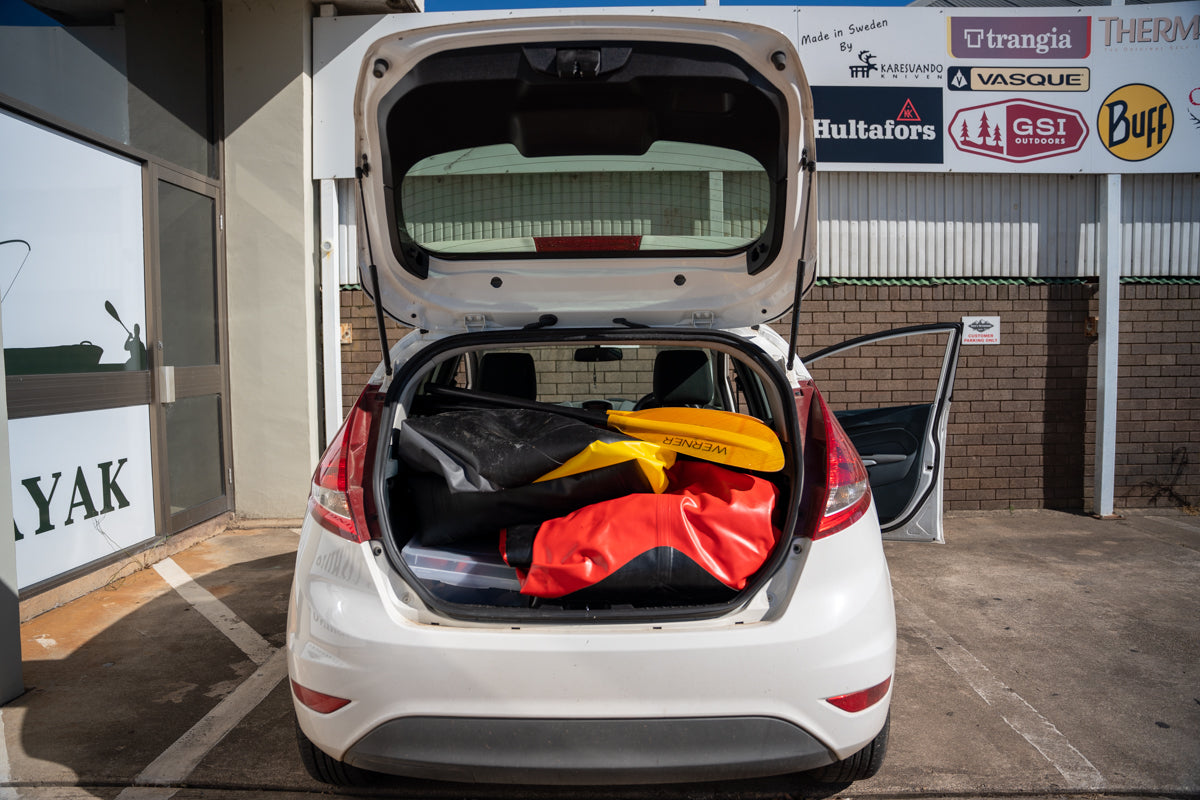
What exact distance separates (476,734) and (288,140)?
18.5ft

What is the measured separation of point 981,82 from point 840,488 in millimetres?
5641

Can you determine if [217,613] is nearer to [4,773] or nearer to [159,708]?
[159,708]

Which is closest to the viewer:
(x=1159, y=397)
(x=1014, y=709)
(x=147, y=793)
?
(x=147, y=793)

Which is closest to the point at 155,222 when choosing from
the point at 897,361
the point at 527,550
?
the point at 527,550

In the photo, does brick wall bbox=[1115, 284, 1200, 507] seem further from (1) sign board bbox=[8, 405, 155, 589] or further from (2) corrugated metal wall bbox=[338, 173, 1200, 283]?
(1) sign board bbox=[8, 405, 155, 589]

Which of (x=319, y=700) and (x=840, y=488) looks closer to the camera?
(x=319, y=700)

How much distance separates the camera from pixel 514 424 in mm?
2551

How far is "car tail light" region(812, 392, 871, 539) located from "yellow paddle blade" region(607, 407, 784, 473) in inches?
6.0

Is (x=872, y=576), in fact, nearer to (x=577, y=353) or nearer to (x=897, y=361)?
(x=577, y=353)

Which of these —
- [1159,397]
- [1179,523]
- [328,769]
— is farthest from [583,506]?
[1159,397]

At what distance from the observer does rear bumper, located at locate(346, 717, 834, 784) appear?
1.86 metres

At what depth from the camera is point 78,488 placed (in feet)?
14.9

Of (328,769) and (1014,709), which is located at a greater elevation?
(328,769)

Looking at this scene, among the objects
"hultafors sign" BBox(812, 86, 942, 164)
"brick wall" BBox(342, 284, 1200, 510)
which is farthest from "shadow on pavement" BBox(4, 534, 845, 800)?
"hultafors sign" BBox(812, 86, 942, 164)
